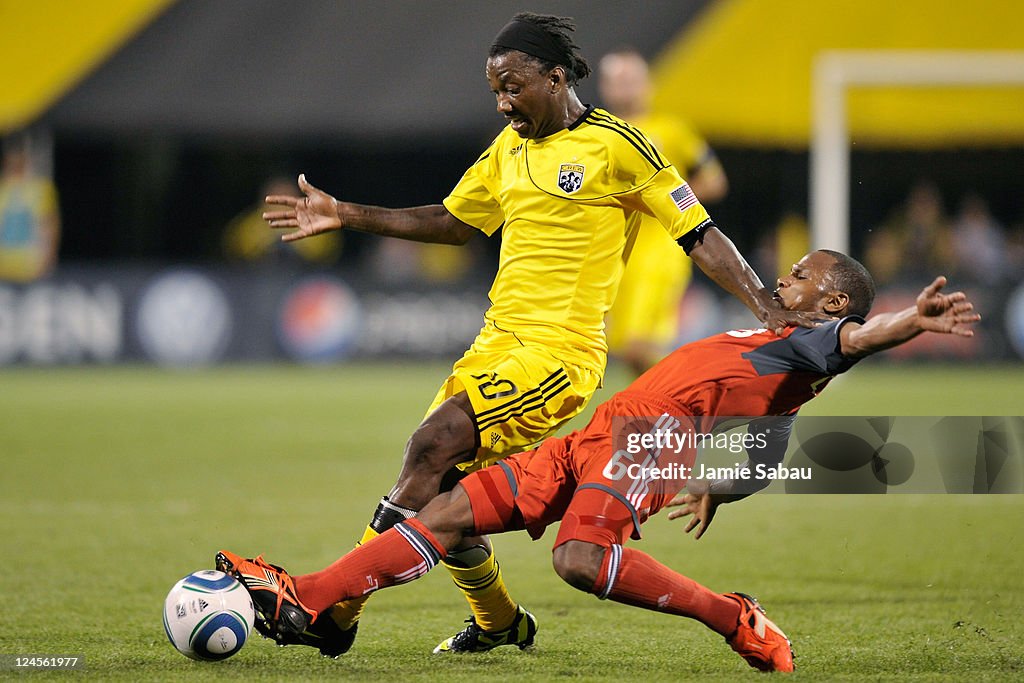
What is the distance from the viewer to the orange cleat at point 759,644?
4.89 metres

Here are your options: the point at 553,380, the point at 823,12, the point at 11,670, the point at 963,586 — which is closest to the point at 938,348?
the point at 823,12

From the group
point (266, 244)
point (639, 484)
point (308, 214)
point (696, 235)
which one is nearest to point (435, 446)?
point (639, 484)

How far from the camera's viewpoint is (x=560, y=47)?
548 centimetres

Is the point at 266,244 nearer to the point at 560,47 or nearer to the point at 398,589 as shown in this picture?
the point at 398,589

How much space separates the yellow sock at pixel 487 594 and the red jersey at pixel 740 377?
81 centimetres

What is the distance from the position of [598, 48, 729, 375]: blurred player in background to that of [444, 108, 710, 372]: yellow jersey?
14.6 ft

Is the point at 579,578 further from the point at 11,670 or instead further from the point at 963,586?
the point at 963,586

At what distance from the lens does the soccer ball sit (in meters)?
4.79

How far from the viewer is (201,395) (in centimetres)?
1554

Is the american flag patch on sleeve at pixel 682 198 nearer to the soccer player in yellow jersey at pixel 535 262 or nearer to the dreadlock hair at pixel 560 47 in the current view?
the soccer player in yellow jersey at pixel 535 262

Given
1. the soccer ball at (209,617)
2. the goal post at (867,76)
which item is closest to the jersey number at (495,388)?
the soccer ball at (209,617)

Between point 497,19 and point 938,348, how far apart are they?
6729 millimetres

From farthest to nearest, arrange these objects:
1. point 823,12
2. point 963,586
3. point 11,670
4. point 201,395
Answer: point 823,12 < point 201,395 < point 963,586 < point 11,670

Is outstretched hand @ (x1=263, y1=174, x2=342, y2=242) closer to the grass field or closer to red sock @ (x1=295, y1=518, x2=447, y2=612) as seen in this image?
red sock @ (x1=295, y1=518, x2=447, y2=612)
